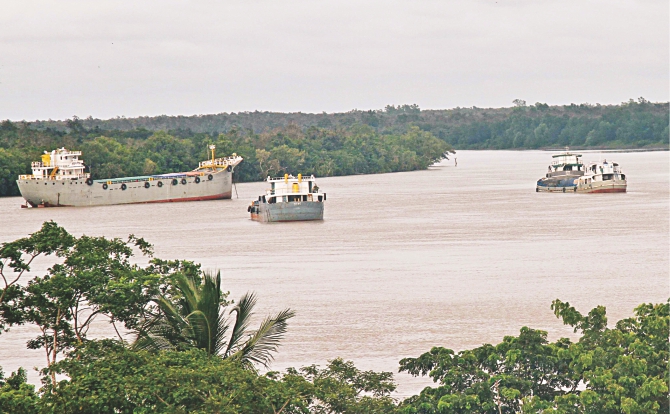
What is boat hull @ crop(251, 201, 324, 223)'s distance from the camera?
5122 centimetres

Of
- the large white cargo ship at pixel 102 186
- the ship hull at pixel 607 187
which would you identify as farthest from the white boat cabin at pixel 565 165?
the large white cargo ship at pixel 102 186

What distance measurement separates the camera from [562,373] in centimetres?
1244

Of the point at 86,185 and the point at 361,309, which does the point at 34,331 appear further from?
the point at 86,185

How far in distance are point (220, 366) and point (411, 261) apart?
23.5 metres

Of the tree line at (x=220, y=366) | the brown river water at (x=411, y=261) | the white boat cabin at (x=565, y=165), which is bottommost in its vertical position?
the brown river water at (x=411, y=261)

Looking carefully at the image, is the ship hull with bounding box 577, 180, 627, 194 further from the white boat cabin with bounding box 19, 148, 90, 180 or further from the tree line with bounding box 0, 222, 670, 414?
the tree line with bounding box 0, 222, 670, 414

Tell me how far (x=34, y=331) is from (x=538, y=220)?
31595 millimetres

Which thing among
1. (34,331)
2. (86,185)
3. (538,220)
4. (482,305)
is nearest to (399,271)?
(482,305)

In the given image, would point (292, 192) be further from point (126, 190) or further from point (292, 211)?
point (126, 190)

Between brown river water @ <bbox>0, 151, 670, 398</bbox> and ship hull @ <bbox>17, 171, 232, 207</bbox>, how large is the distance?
2.24 m

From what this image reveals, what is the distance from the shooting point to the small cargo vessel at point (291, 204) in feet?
168

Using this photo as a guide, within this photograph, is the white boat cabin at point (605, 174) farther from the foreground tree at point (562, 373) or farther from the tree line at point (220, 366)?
the foreground tree at point (562, 373)

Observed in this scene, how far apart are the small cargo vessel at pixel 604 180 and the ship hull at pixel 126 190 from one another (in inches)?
957

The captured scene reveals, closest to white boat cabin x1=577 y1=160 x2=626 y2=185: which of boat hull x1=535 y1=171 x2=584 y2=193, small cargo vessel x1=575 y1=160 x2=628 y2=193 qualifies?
small cargo vessel x1=575 y1=160 x2=628 y2=193
